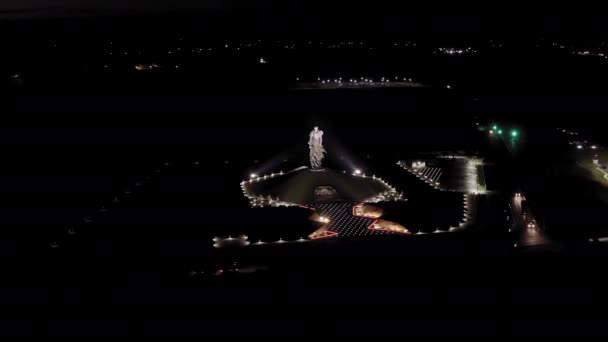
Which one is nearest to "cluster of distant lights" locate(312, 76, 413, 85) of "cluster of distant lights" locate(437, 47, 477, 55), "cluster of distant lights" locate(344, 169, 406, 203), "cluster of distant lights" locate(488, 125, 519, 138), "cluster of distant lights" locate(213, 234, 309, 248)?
"cluster of distant lights" locate(437, 47, 477, 55)

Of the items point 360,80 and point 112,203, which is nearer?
point 112,203

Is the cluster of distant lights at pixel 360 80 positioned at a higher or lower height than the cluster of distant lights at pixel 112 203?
higher

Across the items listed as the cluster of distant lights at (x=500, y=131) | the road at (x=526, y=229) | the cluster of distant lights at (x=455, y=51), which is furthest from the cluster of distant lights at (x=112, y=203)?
the cluster of distant lights at (x=455, y=51)

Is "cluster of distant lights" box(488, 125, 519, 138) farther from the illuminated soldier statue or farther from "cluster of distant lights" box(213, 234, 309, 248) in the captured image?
"cluster of distant lights" box(213, 234, 309, 248)

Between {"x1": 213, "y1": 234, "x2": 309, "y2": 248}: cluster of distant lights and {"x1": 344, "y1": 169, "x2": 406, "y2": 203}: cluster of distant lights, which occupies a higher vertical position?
{"x1": 344, "y1": 169, "x2": 406, "y2": 203}: cluster of distant lights

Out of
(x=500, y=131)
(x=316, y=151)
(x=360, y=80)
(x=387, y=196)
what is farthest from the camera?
(x=360, y=80)

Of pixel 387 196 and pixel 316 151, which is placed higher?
pixel 316 151

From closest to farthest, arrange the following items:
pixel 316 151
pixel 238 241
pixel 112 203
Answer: pixel 238 241
pixel 112 203
pixel 316 151

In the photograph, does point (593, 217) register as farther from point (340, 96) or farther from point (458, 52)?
point (458, 52)

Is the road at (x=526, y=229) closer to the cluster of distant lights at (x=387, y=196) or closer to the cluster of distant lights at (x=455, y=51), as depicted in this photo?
the cluster of distant lights at (x=387, y=196)

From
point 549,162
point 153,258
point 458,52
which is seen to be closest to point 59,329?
point 153,258

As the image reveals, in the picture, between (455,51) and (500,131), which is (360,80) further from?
(500,131)

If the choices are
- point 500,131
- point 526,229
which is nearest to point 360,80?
point 500,131
